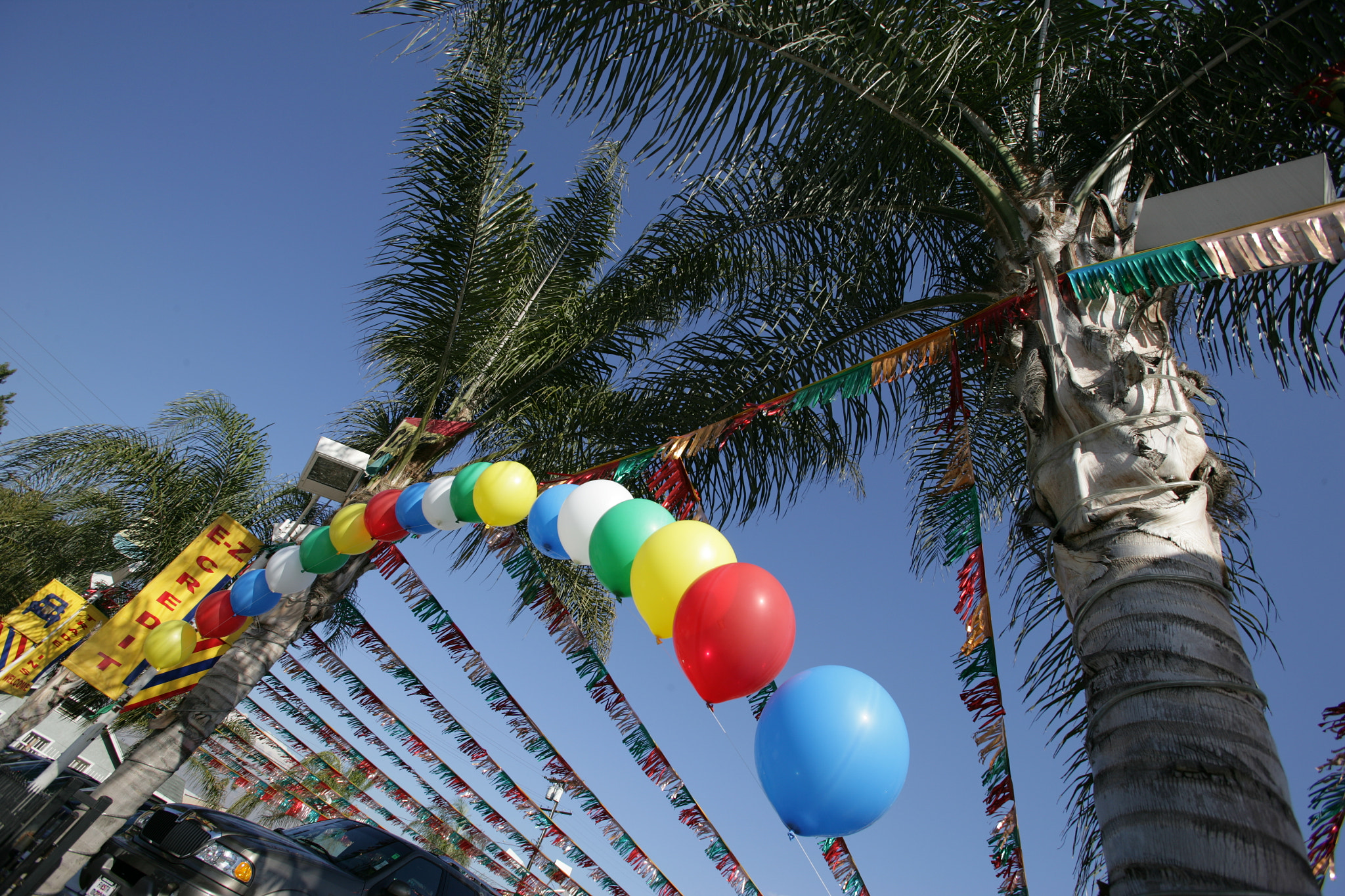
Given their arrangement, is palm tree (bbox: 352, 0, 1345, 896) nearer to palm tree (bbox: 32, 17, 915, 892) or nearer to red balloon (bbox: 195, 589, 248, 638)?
palm tree (bbox: 32, 17, 915, 892)

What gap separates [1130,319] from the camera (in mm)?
3070

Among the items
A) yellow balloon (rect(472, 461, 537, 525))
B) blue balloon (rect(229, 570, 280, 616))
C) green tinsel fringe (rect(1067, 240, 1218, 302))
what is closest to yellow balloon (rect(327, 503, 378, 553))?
blue balloon (rect(229, 570, 280, 616))

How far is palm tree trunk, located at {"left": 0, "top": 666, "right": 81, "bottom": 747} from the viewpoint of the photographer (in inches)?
305

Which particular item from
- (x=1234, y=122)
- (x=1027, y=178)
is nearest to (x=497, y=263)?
(x=1027, y=178)

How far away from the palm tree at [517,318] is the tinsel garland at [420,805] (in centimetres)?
615

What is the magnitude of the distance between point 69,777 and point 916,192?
6795 millimetres

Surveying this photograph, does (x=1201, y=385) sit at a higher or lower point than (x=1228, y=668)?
higher

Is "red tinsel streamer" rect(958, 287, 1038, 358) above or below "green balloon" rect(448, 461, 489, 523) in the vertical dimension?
above

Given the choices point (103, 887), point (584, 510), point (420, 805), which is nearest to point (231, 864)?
→ point (103, 887)

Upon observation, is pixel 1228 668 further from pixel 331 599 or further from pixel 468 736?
pixel 468 736

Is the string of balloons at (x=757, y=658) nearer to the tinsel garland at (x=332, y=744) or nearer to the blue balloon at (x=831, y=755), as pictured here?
the blue balloon at (x=831, y=755)

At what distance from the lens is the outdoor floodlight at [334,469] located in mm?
6367

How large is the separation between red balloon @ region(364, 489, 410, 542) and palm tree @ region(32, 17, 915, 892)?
1.34m

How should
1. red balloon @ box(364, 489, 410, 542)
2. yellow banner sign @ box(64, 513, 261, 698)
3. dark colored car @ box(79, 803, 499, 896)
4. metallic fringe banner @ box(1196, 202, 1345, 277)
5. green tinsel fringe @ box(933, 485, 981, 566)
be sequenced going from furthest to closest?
yellow banner sign @ box(64, 513, 261, 698)
red balloon @ box(364, 489, 410, 542)
dark colored car @ box(79, 803, 499, 896)
green tinsel fringe @ box(933, 485, 981, 566)
metallic fringe banner @ box(1196, 202, 1345, 277)
